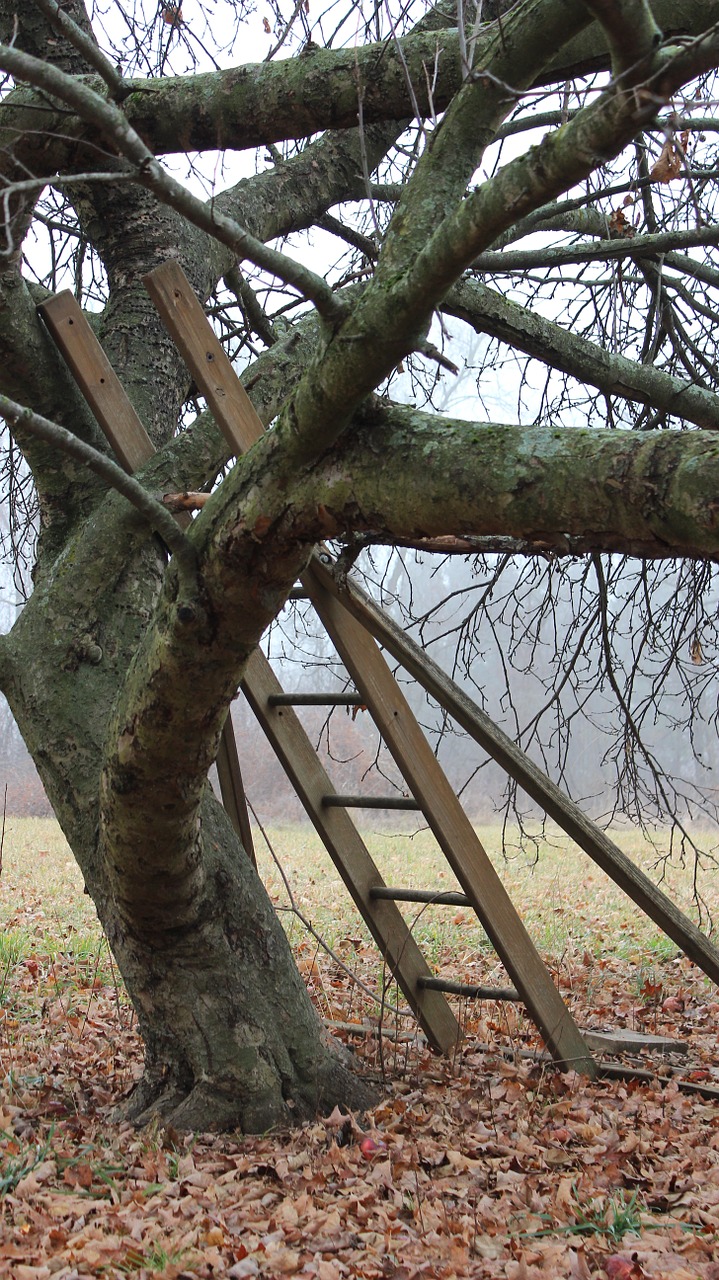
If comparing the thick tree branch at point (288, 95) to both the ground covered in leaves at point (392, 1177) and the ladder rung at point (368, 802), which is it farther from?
the ground covered in leaves at point (392, 1177)

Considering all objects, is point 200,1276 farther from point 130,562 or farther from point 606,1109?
point 130,562

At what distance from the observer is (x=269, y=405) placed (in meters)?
3.62

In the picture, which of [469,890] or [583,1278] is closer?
[583,1278]

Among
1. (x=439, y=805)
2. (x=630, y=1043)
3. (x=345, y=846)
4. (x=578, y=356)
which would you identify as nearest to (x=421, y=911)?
(x=439, y=805)

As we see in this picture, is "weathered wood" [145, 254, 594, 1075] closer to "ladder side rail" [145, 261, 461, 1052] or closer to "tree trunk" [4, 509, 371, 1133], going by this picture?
"ladder side rail" [145, 261, 461, 1052]

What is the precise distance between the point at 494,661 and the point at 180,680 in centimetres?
2967

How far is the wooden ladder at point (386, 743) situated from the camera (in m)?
2.93

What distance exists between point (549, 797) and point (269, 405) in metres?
1.81

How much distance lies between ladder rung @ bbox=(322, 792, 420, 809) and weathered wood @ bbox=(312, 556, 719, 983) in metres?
0.35

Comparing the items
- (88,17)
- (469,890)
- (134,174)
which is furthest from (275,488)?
(88,17)

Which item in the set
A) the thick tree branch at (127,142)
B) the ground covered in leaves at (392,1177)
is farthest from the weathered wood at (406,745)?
the thick tree branch at (127,142)

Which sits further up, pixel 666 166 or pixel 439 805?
pixel 666 166

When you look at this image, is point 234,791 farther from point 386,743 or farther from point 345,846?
point 386,743

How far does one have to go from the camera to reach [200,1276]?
2.13 meters
